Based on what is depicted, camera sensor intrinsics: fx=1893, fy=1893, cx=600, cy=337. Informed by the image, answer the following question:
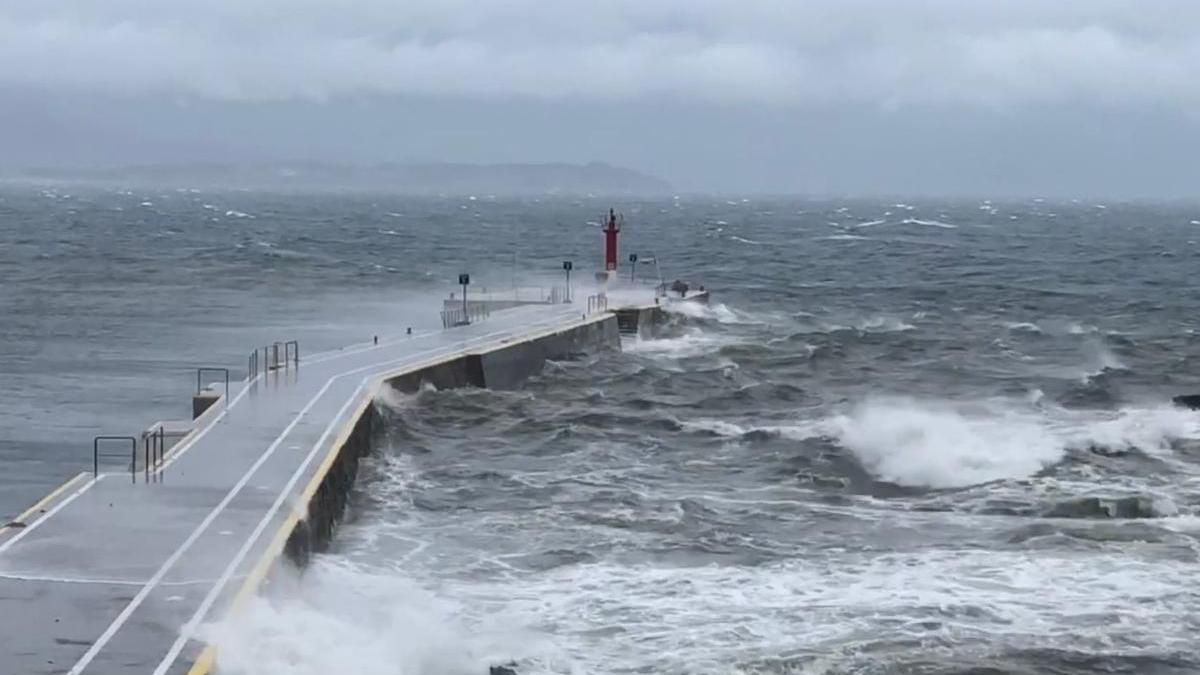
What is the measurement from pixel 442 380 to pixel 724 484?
38.4 feet

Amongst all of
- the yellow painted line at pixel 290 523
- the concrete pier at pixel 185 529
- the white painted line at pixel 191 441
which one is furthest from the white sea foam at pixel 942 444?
the white painted line at pixel 191 441

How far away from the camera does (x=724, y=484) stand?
3619cm

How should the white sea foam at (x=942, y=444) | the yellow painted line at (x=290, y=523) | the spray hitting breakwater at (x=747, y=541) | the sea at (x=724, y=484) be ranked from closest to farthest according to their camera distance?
the yellow painted line at (x=290, y=523), the spray hitting breakwater at (x=747, y=541), the sea at (x=724, y=484), the white sea foam at (x=942, y=444)

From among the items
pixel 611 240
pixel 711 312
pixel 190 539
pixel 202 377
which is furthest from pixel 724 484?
pixel 611 240

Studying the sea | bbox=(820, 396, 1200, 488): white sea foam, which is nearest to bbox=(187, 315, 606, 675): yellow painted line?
the sea

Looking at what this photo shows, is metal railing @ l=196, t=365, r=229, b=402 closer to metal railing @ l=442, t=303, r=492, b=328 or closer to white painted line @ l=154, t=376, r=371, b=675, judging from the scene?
white painted line @ l=154, t=376, r=371, b=675

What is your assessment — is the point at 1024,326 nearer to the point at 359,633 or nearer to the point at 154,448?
the point at 154,448

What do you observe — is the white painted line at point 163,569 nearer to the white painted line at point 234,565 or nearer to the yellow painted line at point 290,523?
the white painted line at point 234,565

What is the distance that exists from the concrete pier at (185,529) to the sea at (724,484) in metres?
0.72

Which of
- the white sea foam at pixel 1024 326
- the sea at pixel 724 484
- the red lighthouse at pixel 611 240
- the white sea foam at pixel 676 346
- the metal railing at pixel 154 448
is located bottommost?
the white sea foam at pixel 1024 326

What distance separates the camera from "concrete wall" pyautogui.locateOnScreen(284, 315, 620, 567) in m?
27.9

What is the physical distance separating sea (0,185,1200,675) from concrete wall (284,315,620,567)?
1.58 ft

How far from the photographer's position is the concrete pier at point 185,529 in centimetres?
2000

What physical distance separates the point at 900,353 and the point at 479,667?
43.6 m
